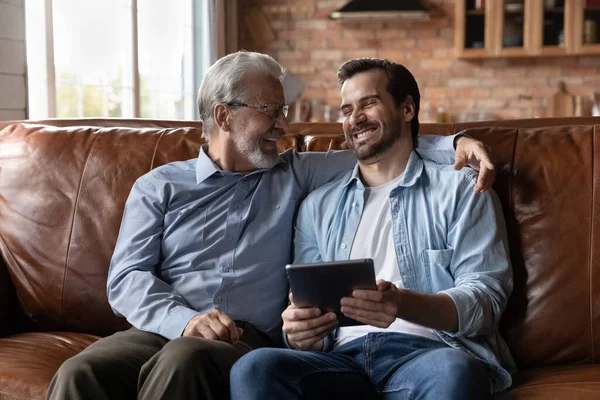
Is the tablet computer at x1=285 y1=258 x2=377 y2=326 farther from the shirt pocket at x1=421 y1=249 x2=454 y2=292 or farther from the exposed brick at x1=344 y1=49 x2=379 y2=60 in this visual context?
the exposed brick at x1=344 y1=49 x2=379 y2=60

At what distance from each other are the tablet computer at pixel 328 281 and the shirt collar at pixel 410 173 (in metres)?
0.46

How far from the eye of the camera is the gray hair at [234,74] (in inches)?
85.4

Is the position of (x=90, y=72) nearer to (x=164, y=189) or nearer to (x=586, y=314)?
(x=164, y=189)

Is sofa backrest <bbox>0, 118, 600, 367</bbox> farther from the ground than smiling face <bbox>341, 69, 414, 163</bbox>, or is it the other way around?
smiling face <bbox>341, 69, 414, 163</bbox>

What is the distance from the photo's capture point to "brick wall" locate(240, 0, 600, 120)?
5941mm

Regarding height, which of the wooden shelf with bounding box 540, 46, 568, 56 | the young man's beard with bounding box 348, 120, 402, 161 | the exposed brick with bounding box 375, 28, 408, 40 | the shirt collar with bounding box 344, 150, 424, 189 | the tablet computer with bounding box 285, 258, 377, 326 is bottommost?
the tablet computer with bounding box 285, 258, 377, 326

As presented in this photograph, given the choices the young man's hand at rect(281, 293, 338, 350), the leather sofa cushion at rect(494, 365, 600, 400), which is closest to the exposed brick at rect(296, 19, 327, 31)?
the leather sofa cushion at rect(494, 365, 600, 400)

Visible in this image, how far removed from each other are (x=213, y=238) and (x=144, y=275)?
8.1 inches

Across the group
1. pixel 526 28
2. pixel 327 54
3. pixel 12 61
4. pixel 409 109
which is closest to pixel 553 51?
pixel 526 28

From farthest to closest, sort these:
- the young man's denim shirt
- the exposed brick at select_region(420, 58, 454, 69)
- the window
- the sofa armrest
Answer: the exposed brick at select_region(420, 58, 454, 69)
the window
the sofa armrest
the young man's denim shirt

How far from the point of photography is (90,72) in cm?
445

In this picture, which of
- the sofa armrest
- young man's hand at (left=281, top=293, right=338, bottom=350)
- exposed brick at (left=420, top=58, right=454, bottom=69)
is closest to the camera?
young man's hand at (left=281, top=293, right=338, bottom=350)

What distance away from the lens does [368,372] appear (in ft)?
5.77

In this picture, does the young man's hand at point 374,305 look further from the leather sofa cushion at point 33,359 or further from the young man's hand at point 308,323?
the leather sofa cushion at point 33,359
